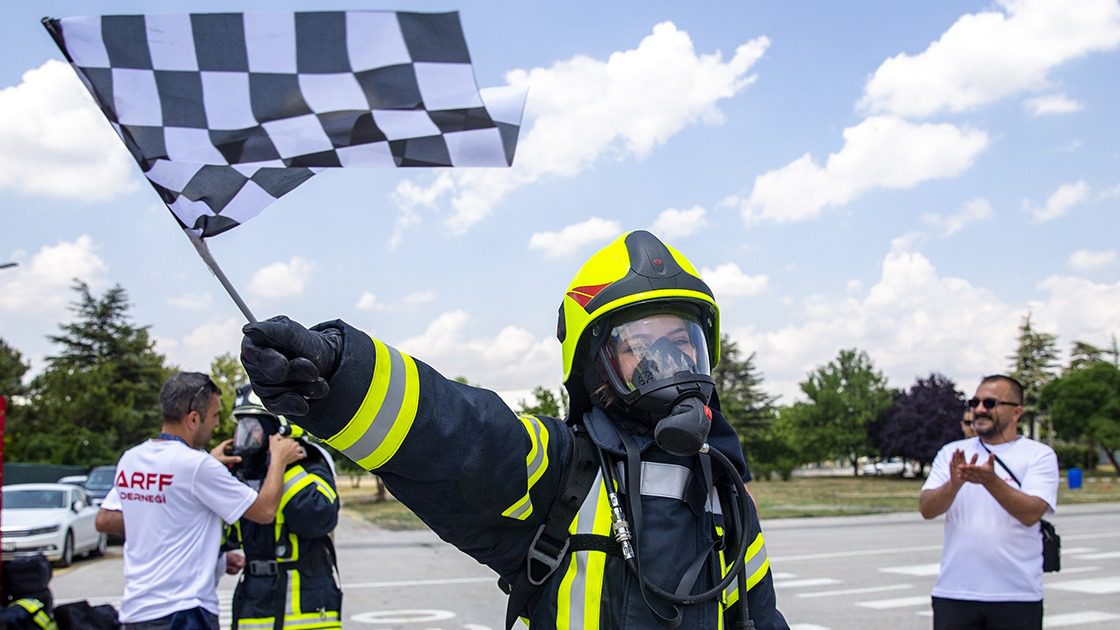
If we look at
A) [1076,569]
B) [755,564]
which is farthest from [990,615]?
[1076,569]

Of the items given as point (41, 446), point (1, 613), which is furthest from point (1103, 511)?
point (41, 446)

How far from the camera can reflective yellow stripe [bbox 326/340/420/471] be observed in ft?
6.22

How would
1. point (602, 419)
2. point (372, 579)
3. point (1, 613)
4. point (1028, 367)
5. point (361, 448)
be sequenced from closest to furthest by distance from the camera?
point (361, 448) < point (602, 419) < point (1, 613) < point (372, 579) < point (1028, 367)

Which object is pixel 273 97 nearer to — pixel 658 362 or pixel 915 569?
pixel 658 362

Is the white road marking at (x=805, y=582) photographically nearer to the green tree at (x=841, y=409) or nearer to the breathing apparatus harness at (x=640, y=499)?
the breathing apparatus harness at (x=640, y=499)

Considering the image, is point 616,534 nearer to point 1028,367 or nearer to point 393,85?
point 393,85

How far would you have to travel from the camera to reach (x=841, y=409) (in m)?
62.9

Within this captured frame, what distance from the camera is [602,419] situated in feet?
8.15

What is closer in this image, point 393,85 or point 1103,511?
point 393,85

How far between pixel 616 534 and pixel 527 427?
32cm

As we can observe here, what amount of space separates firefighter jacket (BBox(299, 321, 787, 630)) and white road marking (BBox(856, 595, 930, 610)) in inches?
331

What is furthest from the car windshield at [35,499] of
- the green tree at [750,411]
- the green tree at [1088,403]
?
the green tree at [1088,403]

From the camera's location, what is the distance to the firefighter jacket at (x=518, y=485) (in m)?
1.92

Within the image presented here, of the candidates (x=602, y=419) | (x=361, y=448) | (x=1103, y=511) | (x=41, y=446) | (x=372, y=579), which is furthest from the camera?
(x=41, y=446)
